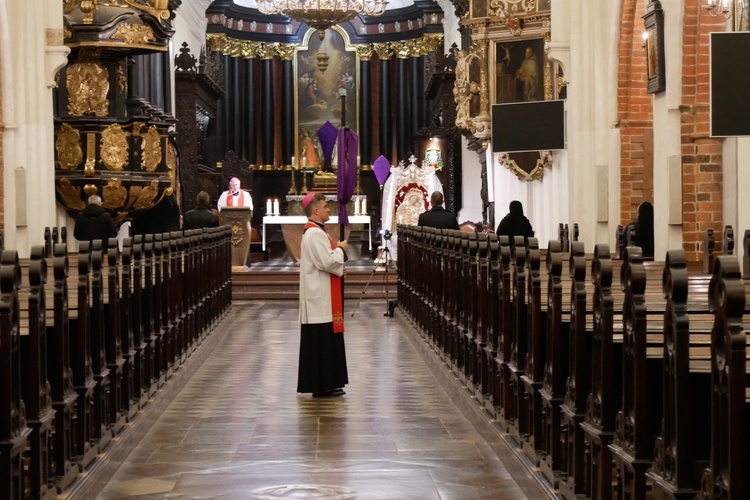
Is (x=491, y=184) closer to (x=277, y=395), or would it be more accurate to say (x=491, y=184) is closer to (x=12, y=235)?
(x=12, y=235)

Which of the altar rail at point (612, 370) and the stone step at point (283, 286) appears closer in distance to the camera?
the altar rail at point (612, 370)

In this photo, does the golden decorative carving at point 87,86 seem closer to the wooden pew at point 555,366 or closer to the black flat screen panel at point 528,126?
the black flat screen panel at point 528,126

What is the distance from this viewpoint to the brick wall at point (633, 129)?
587 inches

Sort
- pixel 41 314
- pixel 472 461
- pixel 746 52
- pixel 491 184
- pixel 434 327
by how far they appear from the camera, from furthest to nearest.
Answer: pixel 491 184 → pixel 434 327 → pixel 746 52 → pixel 472 461 → pixel 41 314

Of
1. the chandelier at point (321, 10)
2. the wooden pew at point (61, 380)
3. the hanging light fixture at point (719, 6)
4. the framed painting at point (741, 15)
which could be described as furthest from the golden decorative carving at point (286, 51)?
the wooden pew at point (61, 380)

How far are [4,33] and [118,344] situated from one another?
9265 mm

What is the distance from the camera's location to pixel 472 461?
258 inches

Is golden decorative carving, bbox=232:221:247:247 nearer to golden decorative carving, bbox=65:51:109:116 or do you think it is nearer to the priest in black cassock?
golden decorative carving, bbox=65:51:109:116

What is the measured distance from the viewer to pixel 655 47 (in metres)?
12.5

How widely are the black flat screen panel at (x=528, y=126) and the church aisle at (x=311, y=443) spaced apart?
516 centimetres

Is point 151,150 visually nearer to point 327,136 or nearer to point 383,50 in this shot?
point 327,136

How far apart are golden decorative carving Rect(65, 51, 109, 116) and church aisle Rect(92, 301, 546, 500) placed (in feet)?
24.9

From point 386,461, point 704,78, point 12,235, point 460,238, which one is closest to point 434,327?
point 460,238

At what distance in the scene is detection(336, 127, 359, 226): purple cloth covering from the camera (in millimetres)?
10547
